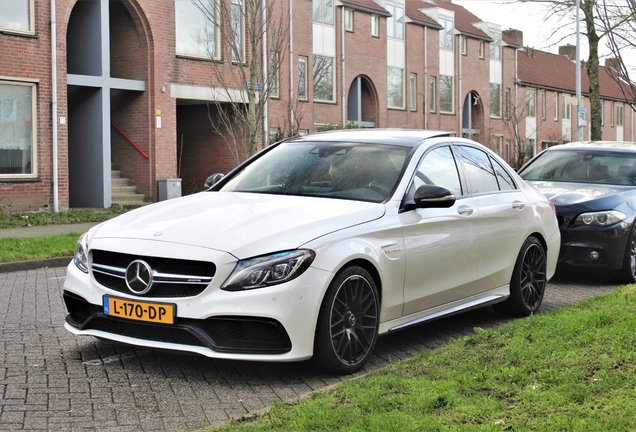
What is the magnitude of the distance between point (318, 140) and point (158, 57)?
1841 cm

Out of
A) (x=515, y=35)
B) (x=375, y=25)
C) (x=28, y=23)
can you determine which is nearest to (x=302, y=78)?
(x=375, y=25)

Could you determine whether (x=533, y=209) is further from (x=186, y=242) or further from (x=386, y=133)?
(x=186, y=242)

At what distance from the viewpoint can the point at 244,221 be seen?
5469 millimetres

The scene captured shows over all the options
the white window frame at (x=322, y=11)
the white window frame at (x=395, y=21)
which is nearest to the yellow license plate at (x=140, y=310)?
the white window frame at (x=322, y=11)

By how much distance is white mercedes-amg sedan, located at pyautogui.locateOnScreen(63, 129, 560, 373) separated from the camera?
5117 mm

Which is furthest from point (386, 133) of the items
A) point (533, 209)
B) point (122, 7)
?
point (122, 7)

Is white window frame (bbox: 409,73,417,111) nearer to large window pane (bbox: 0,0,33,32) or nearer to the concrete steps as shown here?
the concrete steps

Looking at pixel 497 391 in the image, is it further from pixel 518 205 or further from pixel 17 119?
pixel 17 119

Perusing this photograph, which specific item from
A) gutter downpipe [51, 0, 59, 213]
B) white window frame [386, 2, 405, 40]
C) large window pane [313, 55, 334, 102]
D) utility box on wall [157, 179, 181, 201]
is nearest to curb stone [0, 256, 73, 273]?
gutter downpipe [51, 0, 59, 213]

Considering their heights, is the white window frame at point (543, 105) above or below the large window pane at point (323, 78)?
above

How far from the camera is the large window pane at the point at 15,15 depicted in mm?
20250

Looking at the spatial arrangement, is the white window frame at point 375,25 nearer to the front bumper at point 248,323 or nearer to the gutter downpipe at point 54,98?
the gutter downpipe at point 54,98

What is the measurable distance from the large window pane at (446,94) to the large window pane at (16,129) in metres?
27.2

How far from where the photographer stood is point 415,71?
41.8 m
